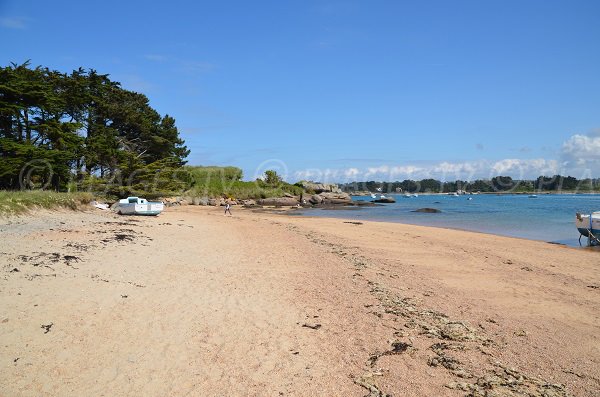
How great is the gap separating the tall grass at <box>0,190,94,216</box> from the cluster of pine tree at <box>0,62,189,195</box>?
4.19 meters

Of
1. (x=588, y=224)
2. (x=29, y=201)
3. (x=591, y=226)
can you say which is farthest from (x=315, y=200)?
(x=29, y=201)

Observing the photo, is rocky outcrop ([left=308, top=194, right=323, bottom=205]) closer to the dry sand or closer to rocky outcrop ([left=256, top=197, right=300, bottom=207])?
→ rocky outcrop ([left=256, top=197, right=300, bottom=207])

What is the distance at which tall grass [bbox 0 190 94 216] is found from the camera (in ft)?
54.4

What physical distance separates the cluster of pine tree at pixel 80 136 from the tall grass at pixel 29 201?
419cm

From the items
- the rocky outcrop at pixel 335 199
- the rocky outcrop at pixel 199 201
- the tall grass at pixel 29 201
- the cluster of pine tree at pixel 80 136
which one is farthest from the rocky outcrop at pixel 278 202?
the tall grass at pixel 29 201

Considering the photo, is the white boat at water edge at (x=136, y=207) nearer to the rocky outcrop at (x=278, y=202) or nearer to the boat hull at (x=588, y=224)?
the boat hull at (x=588, y=224)

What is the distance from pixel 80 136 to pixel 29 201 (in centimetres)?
1476

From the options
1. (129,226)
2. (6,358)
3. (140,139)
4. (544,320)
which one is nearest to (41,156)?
(129,226)

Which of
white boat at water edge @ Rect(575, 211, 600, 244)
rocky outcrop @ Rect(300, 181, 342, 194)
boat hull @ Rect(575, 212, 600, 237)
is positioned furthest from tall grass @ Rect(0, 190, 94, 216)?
rocky outcrop @ Rect(300, 181, 342, 194)

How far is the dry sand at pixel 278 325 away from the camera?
501 centimetres

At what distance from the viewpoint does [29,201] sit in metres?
18.7

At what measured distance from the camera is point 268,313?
296 inches

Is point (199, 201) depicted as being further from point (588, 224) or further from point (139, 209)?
point (588, 224)

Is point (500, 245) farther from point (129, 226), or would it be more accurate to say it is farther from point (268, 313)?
point (129, 226)
